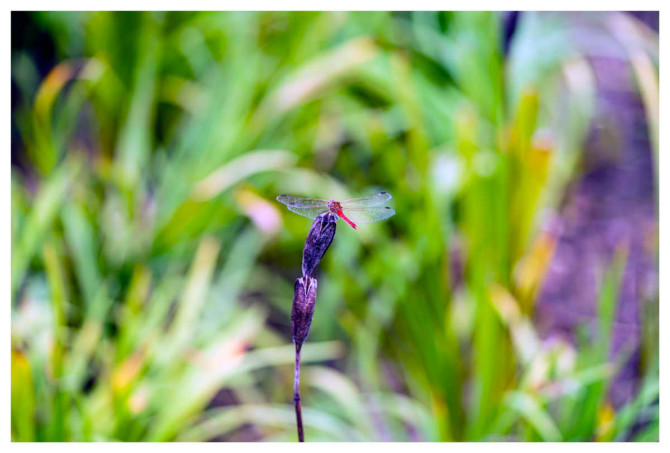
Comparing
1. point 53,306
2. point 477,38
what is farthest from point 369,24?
point 53,306

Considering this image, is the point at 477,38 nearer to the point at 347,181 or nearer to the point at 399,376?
Answer: the point at 347,181

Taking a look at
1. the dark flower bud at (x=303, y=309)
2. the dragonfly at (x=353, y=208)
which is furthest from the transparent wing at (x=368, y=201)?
the dark flower bud at (x=303, y=309)

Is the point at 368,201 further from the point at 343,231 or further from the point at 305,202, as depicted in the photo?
the point at 343,231

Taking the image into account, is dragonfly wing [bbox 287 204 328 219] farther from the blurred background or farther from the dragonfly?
the blurred background

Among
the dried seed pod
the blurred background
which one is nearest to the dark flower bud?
the dried seed pod

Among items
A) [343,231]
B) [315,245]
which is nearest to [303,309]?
Result: [315,245]
